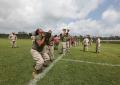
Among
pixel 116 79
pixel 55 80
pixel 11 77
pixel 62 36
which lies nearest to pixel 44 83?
pixel 55 80

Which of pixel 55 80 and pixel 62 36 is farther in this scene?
pixel 62 36

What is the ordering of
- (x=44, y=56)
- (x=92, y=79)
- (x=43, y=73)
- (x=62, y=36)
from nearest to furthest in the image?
(x=92, y=79), (x=43, y=73), (x=44, y=56), (x=62, y=36)

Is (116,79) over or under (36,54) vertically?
under

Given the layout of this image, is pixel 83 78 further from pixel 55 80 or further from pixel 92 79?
pixel 55 80

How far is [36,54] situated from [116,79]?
329cm

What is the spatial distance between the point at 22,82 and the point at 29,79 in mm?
684

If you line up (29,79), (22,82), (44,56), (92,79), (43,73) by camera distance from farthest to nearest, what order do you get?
(44,56) → (43,73) → (92,79) → (29,79) → (22,82)

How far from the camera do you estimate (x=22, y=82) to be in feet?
31.1

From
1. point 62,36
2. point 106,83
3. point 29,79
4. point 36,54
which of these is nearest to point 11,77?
point 29,79

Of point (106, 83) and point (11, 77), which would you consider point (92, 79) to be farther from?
point (11, 77)

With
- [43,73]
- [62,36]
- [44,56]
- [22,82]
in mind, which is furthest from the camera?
[62,36]

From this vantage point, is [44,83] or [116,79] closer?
[44,83]

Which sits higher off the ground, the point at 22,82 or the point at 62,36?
the point at 62,36

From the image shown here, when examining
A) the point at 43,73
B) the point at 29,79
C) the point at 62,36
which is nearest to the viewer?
the point at 29,79
